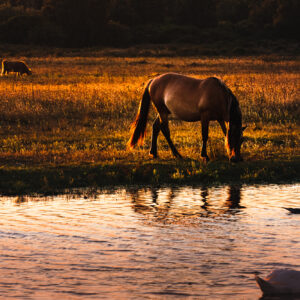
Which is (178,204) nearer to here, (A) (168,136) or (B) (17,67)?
(A) (168,136)

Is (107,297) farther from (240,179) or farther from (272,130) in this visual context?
(272,130)

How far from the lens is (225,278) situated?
6.80 meters

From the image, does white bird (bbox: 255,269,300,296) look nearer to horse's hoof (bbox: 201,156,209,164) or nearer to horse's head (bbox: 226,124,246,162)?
horse's head (bbox: 226,124,246,162)

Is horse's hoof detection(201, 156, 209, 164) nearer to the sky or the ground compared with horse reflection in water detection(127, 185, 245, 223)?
nearer to the sky

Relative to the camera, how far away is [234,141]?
13570 millimetres

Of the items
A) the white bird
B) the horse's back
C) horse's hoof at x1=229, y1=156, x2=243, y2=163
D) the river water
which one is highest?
the horse's back

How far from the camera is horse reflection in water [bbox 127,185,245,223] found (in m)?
9.83

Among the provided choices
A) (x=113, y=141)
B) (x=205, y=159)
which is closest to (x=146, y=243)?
(x=205, y=159)
